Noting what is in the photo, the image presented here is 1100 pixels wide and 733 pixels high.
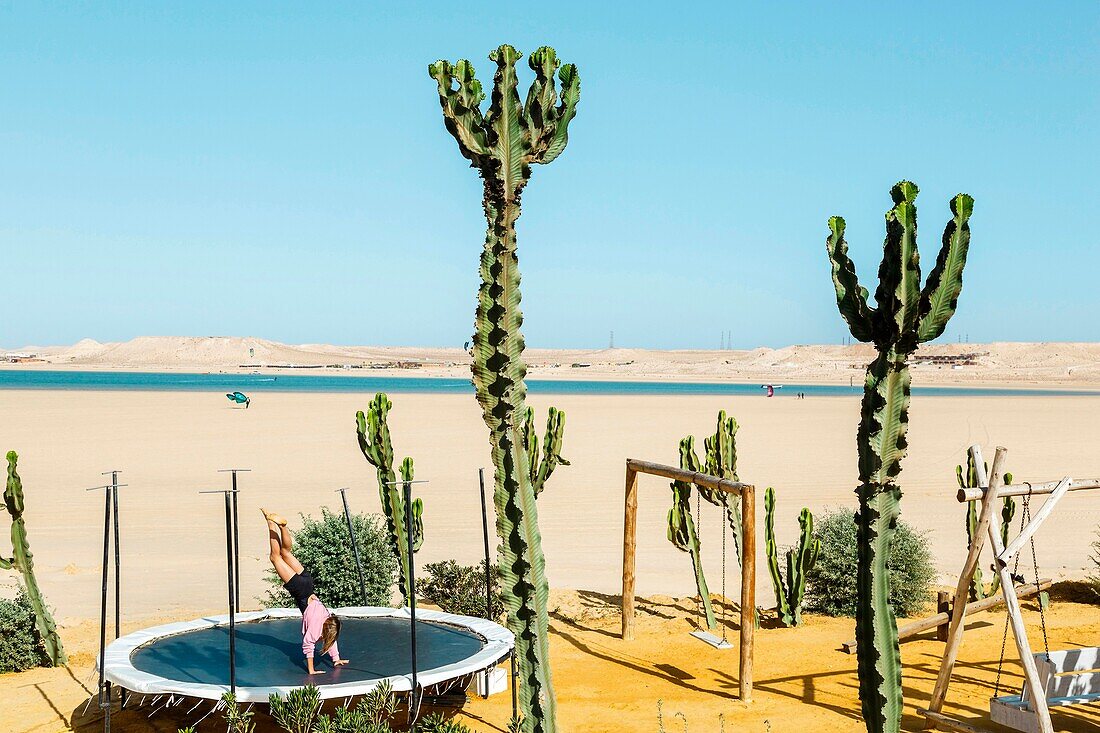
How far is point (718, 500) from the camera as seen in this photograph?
521 inches

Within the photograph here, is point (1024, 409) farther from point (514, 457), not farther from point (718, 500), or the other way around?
point (514, 457)

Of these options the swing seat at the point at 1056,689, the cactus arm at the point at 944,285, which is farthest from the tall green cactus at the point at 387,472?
the cactus arm at the point at 944,285

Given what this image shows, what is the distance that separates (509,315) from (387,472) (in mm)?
6704

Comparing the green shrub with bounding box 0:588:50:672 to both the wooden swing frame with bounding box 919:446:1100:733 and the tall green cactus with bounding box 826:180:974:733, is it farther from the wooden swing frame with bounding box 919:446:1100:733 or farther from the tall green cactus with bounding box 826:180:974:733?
the wooden swing frame with bounding box 919:446:1100:733

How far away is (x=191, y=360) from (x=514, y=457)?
19152 centimetres

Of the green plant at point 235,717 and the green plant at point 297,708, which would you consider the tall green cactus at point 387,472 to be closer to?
the green plant at point 235,717

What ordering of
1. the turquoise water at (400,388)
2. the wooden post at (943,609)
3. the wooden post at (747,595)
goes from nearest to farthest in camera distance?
the wooden post at (943,609)
the wooden post at (747,595)
the turquoise water at (400,388)

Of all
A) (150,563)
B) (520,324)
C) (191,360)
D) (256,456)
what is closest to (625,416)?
(256,456)

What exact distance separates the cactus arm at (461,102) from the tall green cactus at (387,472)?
20.6 feet

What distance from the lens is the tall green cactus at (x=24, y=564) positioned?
10766 millimetres

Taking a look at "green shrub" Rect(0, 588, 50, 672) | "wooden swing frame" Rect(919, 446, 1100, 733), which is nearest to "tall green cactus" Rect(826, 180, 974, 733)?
"wooden swing frame" Rect(919, 446, 1100, 733)

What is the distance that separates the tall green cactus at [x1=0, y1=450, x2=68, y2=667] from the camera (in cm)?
1077

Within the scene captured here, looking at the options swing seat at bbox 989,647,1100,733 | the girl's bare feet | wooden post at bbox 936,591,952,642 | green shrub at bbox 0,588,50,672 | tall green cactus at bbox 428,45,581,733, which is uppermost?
tall green cactus at bbox 428,45,581,733

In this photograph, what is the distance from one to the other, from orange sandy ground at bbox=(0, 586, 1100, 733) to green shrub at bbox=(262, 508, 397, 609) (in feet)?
7.66
